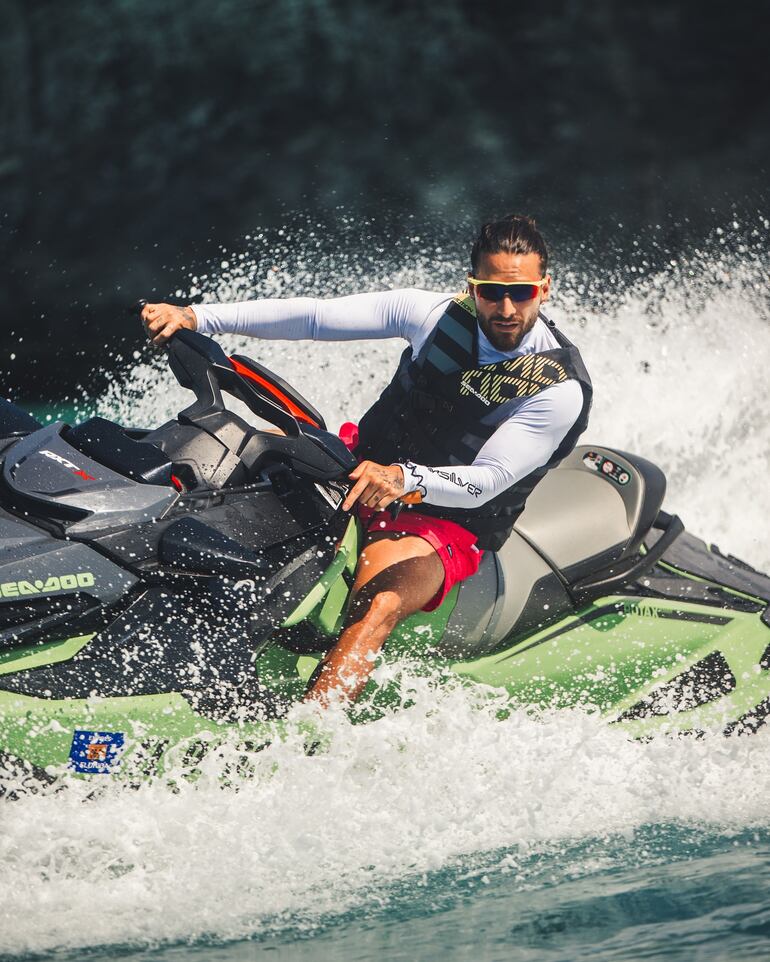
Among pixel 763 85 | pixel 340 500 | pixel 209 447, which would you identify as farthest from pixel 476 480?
pixel 763 85

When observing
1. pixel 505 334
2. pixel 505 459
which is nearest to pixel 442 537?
pixel 505 459

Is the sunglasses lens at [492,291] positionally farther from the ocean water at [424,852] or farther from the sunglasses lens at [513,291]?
the ocean water at [424,852]

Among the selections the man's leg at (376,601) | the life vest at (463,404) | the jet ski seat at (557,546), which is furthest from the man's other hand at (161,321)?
the jet ski seat at (557,546)

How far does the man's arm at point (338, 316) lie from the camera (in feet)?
9.92

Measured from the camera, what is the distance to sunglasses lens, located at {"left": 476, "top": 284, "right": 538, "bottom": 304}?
2705 millimetres

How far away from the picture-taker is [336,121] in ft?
34.1

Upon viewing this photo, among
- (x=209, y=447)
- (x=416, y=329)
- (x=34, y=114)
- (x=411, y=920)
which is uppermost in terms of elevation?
(x=34, y=114)

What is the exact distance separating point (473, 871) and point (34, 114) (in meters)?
9.36

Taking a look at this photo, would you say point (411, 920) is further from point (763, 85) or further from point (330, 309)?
point (763, 85)

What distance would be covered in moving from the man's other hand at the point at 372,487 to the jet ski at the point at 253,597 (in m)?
0.07

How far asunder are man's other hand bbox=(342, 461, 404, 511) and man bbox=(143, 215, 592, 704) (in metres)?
0.01

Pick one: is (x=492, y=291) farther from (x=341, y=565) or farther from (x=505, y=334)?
(x=341, y=565)

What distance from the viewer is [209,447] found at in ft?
8.37

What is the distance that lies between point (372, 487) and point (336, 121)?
28.2ft
